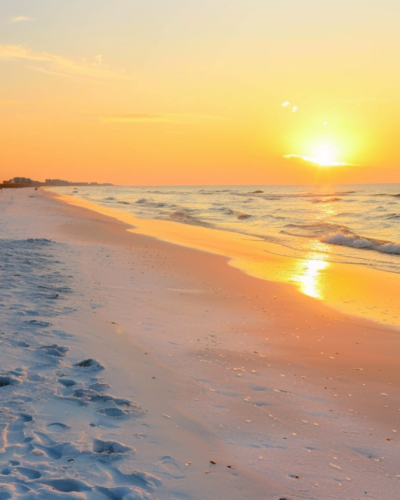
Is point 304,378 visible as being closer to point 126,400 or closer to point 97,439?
point 126,400

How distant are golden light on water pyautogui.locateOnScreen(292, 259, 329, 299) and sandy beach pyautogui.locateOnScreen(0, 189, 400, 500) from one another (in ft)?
4.67

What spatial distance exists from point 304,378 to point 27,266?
7185mm

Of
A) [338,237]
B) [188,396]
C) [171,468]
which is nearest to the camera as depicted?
[171,468]

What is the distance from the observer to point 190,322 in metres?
7.62

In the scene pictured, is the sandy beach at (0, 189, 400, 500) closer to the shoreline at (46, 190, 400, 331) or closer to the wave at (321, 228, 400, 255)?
the shoreline at (46, 190, 400, 331)

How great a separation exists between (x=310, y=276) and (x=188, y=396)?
892cm

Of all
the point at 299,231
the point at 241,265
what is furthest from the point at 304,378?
the point at 299,231

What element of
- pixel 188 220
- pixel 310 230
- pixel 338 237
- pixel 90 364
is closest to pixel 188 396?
pixel 90 364

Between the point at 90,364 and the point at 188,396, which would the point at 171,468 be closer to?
the point at 188,396

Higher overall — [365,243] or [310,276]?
[365,243]

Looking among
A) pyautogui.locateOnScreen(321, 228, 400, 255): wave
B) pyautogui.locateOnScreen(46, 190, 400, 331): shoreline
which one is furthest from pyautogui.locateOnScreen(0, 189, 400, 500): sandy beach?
pyautogui.locateOnScreen(321, 228, 400, 255): wave

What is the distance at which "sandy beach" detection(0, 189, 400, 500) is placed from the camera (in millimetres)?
3348

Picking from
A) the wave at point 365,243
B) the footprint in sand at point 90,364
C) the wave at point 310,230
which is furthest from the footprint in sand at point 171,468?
the wave at point 310,230

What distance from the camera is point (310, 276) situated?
13016 mm
